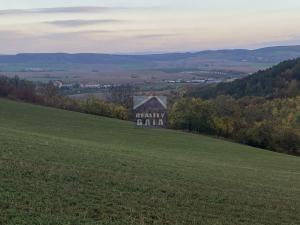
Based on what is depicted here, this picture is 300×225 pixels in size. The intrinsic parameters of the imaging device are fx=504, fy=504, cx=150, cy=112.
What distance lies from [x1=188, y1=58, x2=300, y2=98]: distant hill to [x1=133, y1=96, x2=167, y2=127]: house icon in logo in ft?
215

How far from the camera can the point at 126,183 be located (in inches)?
615

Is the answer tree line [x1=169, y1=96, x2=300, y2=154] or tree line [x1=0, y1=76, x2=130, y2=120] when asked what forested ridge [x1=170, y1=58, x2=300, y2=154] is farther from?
tree line [x1=0, y1=76, x2=130, y2=120]

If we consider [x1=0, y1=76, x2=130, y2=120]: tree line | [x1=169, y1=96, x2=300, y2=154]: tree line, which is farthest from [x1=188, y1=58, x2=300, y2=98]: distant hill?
[x1=0, y1=76, x2=130, y2=120]: tree line

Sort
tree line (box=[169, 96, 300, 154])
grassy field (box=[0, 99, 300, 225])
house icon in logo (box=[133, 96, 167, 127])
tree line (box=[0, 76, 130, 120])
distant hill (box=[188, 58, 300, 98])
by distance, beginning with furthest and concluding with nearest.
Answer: distant hill (box=[188, 58, 300, 98])
tree line (box=[0, 76, 130, 120])
tree line (box=[169, 96, 300, 154])
house icon in logo (box=[133, 96, 167, 127])
grassy field (box=[0, 99, 300, 225])

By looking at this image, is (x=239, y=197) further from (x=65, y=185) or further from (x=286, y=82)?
(x=286, y=82)

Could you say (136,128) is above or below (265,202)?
below

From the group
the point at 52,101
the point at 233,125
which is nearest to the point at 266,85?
the point at 233,125

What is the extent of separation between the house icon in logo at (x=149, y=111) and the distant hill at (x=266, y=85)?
65679mm

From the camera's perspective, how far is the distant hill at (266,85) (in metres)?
137

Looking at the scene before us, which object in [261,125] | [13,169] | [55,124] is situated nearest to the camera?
[13,169]

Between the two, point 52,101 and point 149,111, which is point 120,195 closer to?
point 149,111

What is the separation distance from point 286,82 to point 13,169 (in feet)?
444

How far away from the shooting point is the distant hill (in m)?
137

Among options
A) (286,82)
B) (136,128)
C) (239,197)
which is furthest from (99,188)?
(286,82)
